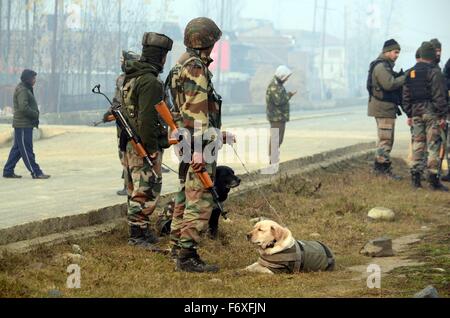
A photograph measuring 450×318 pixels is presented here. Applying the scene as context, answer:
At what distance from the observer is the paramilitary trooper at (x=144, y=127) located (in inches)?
364

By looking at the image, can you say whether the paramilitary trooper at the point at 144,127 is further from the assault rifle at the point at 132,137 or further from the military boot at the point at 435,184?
the military boot at the point at 435,184

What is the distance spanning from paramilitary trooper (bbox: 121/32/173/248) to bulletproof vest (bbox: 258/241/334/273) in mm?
1421

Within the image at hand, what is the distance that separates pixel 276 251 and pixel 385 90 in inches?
311

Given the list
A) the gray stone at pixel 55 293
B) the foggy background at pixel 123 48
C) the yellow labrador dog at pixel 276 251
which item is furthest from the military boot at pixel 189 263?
the foggy background at pixel 123 48

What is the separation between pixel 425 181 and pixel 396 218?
3.77 meters

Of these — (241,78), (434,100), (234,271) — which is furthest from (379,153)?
(241,78)

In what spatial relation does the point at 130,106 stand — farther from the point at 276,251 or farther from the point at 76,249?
the point at 276,251

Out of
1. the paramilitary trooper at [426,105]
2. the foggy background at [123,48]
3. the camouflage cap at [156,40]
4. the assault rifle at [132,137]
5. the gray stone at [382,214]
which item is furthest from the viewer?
the foggy background at [123,48]

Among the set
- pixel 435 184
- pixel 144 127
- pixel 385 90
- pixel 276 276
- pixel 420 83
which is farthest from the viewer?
pixel 385 90

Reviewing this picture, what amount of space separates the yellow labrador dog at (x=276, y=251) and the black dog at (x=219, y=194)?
135 cm

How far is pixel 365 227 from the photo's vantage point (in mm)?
12477

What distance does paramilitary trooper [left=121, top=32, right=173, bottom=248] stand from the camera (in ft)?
30.3

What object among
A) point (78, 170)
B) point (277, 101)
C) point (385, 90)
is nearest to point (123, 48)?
point (277, 101)

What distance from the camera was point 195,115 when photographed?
28.4 feet
